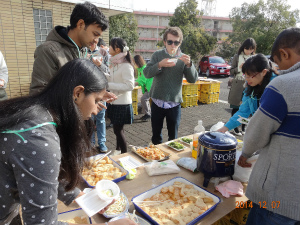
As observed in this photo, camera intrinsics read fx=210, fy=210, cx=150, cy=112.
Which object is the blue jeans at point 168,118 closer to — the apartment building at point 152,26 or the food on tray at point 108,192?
the food on tray at point 108,192

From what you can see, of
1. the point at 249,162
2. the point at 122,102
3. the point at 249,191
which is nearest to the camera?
the point at 249,191

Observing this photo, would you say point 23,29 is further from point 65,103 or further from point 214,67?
point 214,67

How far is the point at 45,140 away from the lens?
867 mm

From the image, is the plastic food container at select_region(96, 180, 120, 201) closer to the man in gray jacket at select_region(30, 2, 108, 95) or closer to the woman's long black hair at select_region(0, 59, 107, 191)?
the woman's long black hair at select_region(0, 59, 107, 191)

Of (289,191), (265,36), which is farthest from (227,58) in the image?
(289,191)

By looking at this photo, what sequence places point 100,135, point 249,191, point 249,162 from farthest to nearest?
point 100,135
point 249,162
point 249,191

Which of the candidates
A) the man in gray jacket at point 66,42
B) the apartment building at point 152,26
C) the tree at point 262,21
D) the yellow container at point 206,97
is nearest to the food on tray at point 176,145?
the man in gray jacket at point 66,42

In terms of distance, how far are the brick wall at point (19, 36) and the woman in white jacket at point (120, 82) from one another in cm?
431

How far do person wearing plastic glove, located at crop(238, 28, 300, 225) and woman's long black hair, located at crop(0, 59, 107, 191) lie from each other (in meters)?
0.99

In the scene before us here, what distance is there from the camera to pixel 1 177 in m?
0.90

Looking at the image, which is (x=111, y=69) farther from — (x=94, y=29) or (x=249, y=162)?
(x=249, y=162)

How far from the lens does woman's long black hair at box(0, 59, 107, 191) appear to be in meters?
0.96

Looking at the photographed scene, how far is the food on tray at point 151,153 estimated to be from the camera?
7.06ft

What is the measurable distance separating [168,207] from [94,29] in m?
1.70
